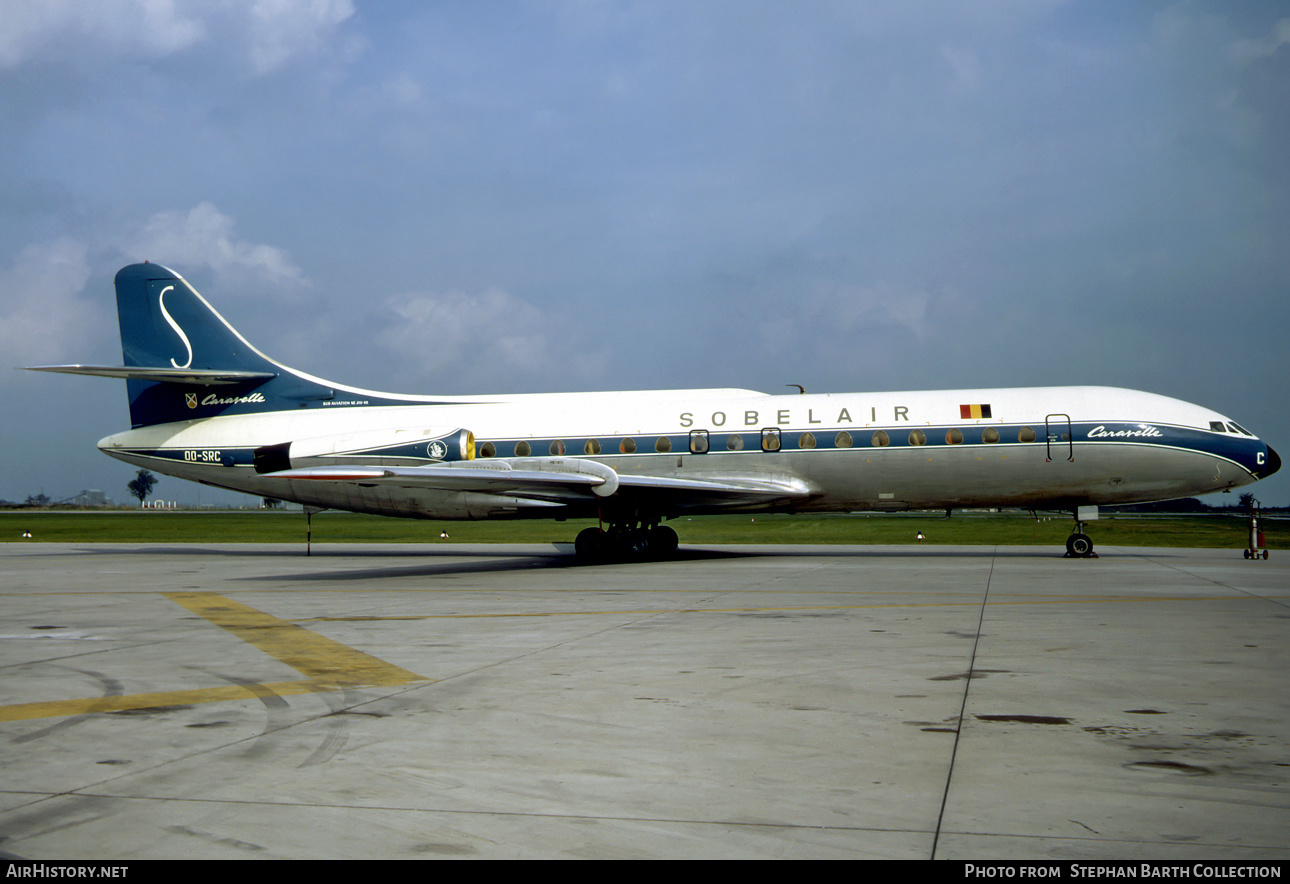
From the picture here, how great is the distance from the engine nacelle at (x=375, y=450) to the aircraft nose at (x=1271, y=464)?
61.8ft

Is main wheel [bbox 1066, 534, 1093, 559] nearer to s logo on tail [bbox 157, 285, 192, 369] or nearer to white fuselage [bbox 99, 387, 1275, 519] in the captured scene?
white fuselage [bbox 99, 387, 1275, 519]

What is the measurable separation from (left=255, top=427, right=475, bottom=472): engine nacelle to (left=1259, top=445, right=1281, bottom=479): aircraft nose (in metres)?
18.8

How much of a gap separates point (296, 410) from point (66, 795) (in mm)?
23251

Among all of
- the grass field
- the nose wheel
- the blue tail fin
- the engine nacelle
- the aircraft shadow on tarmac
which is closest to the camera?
the aircraft shadow on tarmac

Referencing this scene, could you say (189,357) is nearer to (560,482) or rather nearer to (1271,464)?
(560,482)

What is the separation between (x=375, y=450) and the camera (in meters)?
24.7

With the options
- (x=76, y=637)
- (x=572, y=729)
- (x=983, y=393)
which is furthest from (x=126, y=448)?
(x=572, y=729)

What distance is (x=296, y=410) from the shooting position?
2694cm

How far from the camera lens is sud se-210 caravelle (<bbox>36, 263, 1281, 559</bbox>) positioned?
882 inches

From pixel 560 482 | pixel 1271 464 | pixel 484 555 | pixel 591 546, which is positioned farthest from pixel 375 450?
pixel 1271 464

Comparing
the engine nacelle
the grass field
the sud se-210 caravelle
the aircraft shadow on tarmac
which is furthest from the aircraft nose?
the engine nacelle

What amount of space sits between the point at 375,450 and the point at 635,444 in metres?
6.60
